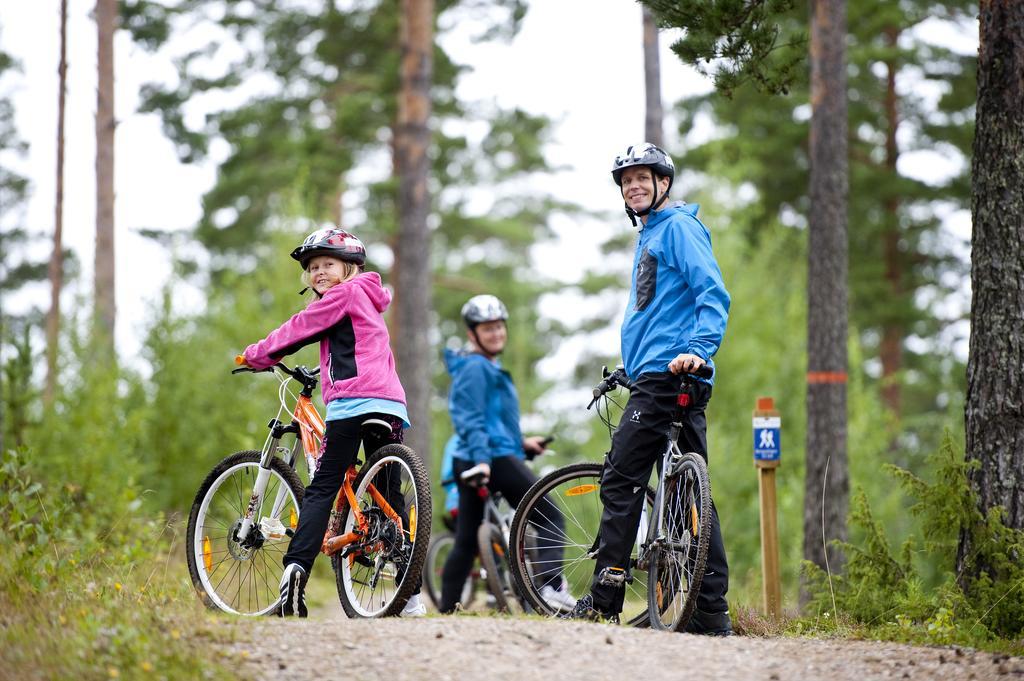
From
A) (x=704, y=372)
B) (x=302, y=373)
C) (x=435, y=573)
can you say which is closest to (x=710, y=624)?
(x=704, y=372)

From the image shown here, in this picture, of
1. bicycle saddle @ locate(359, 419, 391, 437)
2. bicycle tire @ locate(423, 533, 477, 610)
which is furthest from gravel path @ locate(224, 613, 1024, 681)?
bicycle tire @ locate(423, 533, 477, 610)

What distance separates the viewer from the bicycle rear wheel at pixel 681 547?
511 cm

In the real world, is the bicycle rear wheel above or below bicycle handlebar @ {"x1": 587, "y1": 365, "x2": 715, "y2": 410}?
below

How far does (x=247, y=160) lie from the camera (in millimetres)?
21047

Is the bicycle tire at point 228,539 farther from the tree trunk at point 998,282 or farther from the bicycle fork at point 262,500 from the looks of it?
the tree trunk at point 998,282

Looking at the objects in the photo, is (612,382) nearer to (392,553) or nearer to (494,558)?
(392,553)

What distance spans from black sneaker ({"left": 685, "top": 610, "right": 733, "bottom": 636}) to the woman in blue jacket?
7.54ft

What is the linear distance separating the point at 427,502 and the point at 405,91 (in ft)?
32.1

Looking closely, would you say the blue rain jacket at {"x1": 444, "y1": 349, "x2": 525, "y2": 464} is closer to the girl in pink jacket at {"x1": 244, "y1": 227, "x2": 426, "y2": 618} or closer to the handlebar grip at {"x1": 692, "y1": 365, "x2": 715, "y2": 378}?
the girl in pink jacket at {"x1": 244, "y1": 227, "x2": 426, "y2": 618}

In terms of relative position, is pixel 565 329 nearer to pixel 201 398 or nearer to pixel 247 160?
pixel 247 160

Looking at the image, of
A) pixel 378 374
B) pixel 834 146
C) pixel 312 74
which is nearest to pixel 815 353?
A: pixel 834 146

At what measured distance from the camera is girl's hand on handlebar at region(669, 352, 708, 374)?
5199 millimetres

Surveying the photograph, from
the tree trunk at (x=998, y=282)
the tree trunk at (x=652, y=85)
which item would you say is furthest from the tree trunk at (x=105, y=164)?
the tree trunk at (x=998, y=282)

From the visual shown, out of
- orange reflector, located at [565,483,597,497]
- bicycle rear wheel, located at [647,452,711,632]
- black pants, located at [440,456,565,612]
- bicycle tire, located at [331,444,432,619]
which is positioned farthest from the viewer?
black pants, located at [440,456,565,612]
